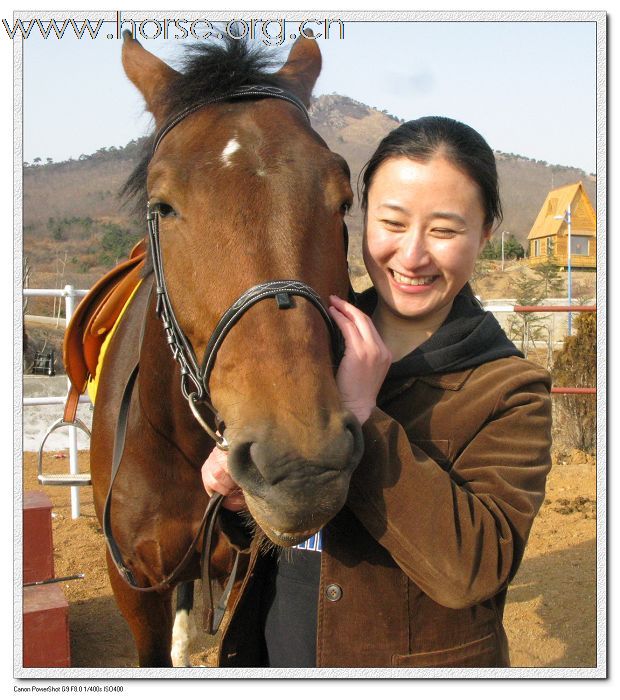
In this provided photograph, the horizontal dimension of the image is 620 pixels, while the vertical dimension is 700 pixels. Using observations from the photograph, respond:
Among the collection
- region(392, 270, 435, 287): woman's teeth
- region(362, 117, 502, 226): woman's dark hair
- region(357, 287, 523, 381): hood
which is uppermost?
region(362, 117, 502, 226): woman's dark hair

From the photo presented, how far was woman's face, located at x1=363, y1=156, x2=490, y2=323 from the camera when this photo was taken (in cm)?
142

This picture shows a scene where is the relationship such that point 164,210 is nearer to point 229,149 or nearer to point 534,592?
point 229,149

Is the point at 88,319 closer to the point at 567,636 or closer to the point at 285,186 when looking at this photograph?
the point at 285,186

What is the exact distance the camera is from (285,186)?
4.66ft

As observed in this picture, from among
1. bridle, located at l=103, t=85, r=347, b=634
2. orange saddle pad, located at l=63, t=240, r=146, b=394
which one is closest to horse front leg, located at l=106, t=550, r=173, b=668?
Answer: bridle, located at l=103, t=85, r=347, b=634

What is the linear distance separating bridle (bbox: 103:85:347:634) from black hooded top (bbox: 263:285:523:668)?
0.22 metres

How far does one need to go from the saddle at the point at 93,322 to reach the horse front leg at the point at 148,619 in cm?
111

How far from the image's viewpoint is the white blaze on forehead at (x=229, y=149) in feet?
4.80

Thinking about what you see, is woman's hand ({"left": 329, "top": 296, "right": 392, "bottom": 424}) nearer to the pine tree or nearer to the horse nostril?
the horse nostril

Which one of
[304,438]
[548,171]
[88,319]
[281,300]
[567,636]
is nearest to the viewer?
[304,438]

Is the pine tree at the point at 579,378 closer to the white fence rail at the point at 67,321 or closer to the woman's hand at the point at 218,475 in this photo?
the white fence rail at the point at 67,321

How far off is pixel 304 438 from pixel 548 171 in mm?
33179

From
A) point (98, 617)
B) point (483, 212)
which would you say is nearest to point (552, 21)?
point (483, 212)

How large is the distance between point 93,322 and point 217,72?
1.73m
